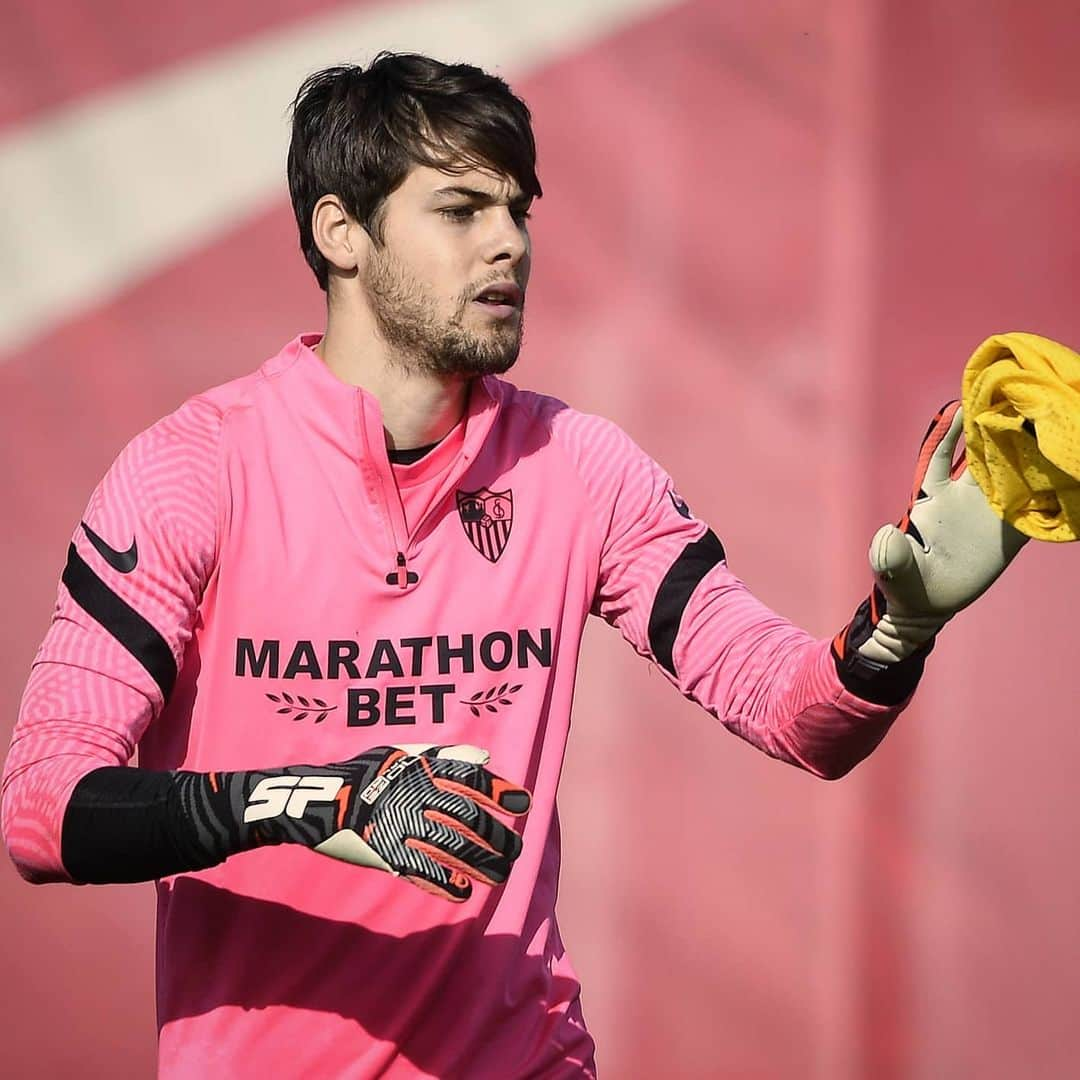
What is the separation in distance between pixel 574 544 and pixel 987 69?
175cm

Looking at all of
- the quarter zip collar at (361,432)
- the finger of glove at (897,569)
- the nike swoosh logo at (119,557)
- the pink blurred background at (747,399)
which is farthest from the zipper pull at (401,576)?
the pink blurred background at (747,399)

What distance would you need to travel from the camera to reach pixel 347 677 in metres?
1.71

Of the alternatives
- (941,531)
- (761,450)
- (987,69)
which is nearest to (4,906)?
(761,450)

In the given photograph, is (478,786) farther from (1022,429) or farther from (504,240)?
(504,240)

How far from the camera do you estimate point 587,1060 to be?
1.78 meters

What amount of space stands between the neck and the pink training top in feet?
0.15

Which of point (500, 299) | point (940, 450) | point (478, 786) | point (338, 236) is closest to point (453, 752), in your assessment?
point (478, 786)

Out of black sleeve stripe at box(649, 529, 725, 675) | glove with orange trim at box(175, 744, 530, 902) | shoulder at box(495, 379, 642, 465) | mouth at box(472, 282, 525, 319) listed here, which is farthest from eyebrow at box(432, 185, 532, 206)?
glove with orange trim at box(175, 744, 530, 902)

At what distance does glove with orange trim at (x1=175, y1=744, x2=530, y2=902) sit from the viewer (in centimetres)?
138

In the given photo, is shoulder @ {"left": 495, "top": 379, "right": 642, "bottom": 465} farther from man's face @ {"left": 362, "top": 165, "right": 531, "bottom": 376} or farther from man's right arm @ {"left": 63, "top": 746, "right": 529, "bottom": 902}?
man's right arm @ {"left": 63, "top": 746, "right": 529, "bottom": 902}

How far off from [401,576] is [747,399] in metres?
1.51

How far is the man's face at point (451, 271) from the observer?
1.83m

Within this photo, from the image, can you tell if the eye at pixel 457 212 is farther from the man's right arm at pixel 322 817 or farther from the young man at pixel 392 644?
the man's right arm at pixel 322 817

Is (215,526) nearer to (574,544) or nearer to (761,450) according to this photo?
(574,544)
